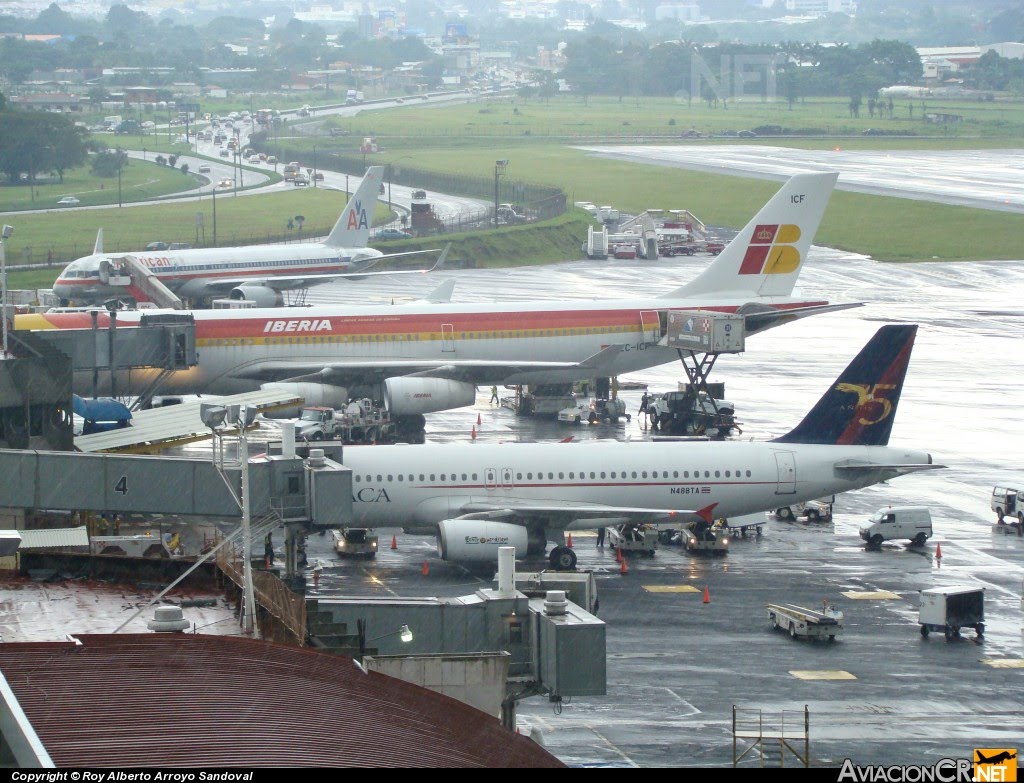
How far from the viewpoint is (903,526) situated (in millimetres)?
49875

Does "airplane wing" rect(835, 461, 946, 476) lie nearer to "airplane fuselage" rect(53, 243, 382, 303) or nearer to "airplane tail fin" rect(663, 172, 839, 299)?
"airplane tail fin" rect(663, 172, 839, 299)

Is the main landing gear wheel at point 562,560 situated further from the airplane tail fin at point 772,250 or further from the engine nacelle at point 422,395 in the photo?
the airplane tail fin at point 772,250

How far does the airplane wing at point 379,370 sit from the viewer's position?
6694cm

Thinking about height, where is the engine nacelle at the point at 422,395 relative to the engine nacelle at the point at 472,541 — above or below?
above

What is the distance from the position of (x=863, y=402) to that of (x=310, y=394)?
2560 centimetres

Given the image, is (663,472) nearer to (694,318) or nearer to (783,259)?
(694,318)

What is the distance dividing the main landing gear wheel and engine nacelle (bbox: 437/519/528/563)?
1114 mm

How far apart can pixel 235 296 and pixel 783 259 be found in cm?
4094

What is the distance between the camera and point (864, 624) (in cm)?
4162

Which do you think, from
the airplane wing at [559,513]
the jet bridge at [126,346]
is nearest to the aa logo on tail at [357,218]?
the jet bridge at [126,346]

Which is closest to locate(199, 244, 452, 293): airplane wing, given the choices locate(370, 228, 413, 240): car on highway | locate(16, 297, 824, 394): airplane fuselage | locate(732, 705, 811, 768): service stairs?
locate(370, 228, 413, 240): car on highway

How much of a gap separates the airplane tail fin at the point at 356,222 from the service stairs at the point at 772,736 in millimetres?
76449

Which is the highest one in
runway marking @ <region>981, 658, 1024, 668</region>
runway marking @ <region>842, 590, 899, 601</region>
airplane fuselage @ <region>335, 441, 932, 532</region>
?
airplane fuselage @ <region>335, 441, 932, 532</region>

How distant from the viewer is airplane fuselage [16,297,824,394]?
220 feet
